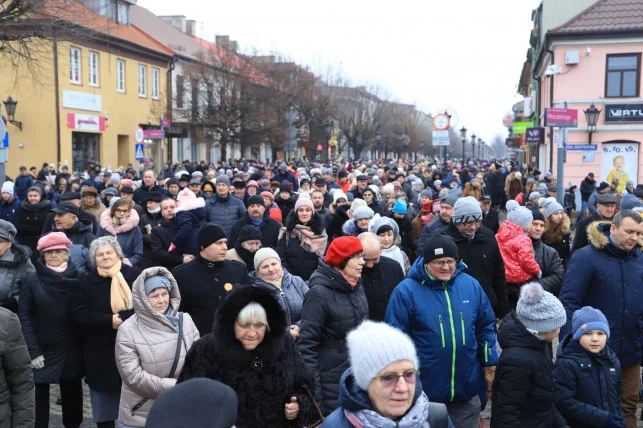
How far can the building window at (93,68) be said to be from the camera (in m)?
34.9

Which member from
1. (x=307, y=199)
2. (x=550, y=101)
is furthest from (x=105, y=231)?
(x=550, y=101)

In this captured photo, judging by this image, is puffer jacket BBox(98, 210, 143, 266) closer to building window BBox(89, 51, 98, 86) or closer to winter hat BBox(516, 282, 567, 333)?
winter hat BBox(516, 282, 567, 333)

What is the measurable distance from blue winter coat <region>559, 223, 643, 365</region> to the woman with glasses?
A: 3264 millimetres

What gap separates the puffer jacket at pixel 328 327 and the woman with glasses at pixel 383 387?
182 centimetres

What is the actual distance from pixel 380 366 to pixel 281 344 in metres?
1.21

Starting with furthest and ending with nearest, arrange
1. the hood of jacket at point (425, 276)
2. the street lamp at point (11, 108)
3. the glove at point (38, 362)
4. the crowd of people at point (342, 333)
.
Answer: the street lamp at point (11, 108) → the glove at point (38, 362) → the hood of jacket at point (425, 276) → the crowd of people at point (342, 333)

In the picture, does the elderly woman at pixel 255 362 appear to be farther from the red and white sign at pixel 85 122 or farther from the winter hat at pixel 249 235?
the red and white sign at pixel 85 122

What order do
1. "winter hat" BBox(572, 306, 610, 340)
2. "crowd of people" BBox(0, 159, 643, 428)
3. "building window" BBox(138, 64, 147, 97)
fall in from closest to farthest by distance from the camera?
"crowd of people" BBox(0, 159, 643, 428)
"winter hat" BBox(572, 306, 610, 340)
"building window" BBox(138, 64, 147, 97)

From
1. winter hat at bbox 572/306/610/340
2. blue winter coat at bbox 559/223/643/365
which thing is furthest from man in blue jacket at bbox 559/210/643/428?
winter hat at bbox 572/306/610/340

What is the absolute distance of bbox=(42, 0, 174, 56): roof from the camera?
57.4 ft

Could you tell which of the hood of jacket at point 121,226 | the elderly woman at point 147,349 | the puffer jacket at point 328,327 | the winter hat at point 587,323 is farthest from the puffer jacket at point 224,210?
the winter hat at point 587,323

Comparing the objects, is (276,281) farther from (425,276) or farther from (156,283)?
(425,276)

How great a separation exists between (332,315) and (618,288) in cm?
238

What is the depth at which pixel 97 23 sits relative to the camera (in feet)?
91.7
